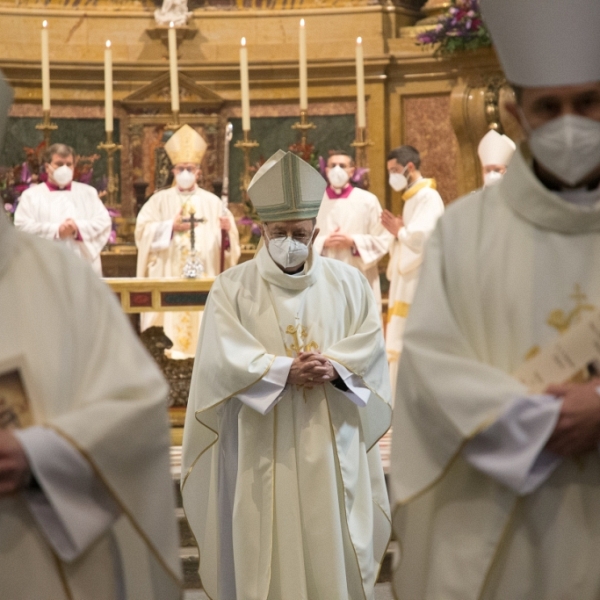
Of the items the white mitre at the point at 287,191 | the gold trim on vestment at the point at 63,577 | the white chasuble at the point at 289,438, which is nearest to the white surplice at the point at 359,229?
the white mitre at the point at 287,191

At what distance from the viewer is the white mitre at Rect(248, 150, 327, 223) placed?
524cm

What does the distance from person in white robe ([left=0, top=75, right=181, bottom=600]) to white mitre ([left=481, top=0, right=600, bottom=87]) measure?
1.12 m

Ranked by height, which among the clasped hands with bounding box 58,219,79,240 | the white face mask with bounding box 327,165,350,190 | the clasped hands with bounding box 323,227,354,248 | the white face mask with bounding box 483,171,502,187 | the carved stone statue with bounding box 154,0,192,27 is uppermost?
the carved stone statue with bounding box 154,0,192,27

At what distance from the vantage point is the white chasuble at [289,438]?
5.06 m

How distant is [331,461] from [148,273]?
5.34 metres

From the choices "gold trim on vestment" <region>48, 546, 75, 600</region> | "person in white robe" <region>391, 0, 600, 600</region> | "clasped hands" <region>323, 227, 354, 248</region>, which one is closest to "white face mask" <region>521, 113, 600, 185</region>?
"person in white robe" <region>391, 0, 600, 600</region>

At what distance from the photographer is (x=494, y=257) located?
2941 mm

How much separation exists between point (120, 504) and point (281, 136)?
880 centimetres

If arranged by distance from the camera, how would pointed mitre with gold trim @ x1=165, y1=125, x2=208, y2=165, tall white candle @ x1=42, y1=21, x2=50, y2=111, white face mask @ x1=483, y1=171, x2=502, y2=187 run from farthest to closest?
pointed mitre with gold trim @ x1=165, y1=125, x2=208, y2=165, tall white candle @ x1=42, y1=21, x2=50, y2=111, white face mask @ x1=483, y1=171, x2=502, y2=187

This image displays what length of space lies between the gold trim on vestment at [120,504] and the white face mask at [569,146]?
4.00 feet

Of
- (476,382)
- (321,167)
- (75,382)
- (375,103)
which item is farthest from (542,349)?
(375,103)

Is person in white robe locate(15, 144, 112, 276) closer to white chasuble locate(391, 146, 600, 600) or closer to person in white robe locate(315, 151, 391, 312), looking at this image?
person in white robe locate(315, 151, 391, 312)

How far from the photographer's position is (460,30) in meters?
9.85

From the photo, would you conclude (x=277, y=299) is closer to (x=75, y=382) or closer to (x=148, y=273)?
(x=75, y=382)
